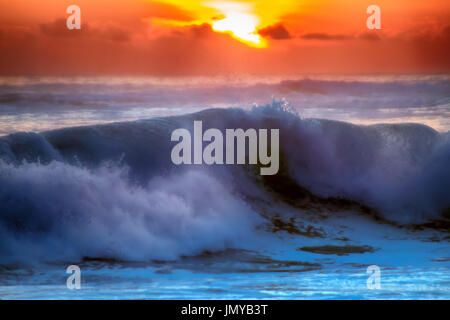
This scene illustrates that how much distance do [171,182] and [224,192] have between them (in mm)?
737

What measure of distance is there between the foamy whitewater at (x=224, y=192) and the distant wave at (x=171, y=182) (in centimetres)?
2

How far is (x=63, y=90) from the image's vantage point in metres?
11.0

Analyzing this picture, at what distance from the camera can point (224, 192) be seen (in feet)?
29.3

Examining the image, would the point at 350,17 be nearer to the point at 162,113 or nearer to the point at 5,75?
the point at 162,113

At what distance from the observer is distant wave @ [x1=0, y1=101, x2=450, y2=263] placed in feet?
23.2

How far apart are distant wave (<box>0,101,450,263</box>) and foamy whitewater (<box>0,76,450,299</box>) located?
2 centimetres

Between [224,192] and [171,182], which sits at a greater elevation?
[171,182]

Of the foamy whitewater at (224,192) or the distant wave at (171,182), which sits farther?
the distant wave at (171,182)

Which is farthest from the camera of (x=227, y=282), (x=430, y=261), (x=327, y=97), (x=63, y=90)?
(x=327, y=97)

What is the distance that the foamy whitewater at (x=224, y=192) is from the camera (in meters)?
6.24
